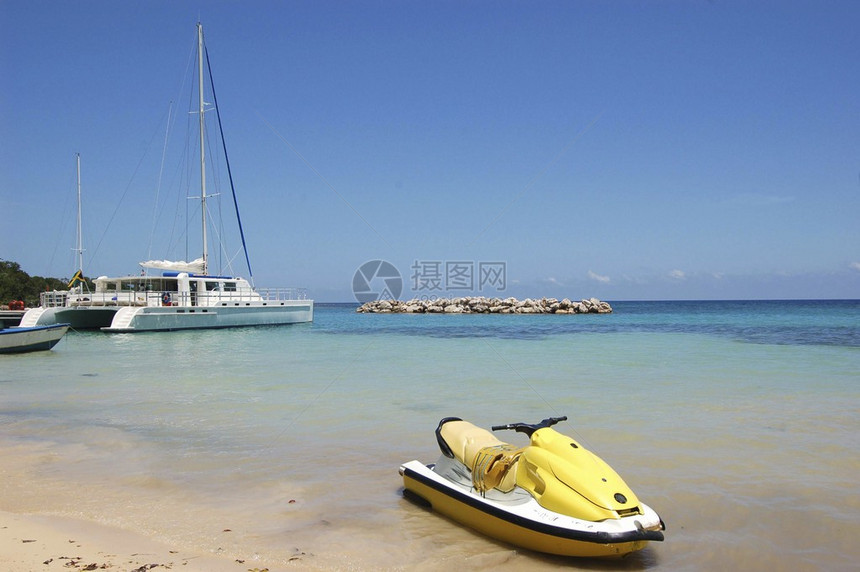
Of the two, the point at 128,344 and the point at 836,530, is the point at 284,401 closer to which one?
the point at 836,530

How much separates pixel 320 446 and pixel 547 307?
48133 mm

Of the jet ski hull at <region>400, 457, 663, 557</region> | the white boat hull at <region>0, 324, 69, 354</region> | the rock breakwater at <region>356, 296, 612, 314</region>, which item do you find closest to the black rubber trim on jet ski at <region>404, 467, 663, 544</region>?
the jet ski hull at <region>400, 457, 663, 557</region>

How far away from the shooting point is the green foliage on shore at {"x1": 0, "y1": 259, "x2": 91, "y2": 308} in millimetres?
43656

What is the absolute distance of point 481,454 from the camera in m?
4.80

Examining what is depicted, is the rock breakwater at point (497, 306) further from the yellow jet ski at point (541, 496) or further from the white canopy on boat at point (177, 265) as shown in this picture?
the yellow jet ski at point (541, 496)

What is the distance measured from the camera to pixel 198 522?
4.77 metres

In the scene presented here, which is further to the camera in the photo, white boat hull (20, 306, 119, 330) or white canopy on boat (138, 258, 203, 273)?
white canopy on boat (138, 258, 203, 273)

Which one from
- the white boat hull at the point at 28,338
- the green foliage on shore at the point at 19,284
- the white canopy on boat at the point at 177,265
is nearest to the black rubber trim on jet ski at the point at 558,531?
the white boat hull at the point at 28,338

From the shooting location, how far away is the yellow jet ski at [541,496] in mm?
3873

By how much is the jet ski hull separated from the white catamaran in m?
26.4

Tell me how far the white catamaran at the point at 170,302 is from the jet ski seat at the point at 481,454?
2615 cm

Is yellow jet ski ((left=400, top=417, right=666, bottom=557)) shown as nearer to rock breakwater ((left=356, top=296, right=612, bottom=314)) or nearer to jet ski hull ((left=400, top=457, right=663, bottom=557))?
jet ski hull ((left=400, top=457, right=663, bottom=557))

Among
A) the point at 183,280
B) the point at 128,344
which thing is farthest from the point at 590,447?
the point at 183,280

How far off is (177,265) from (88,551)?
3061cm
